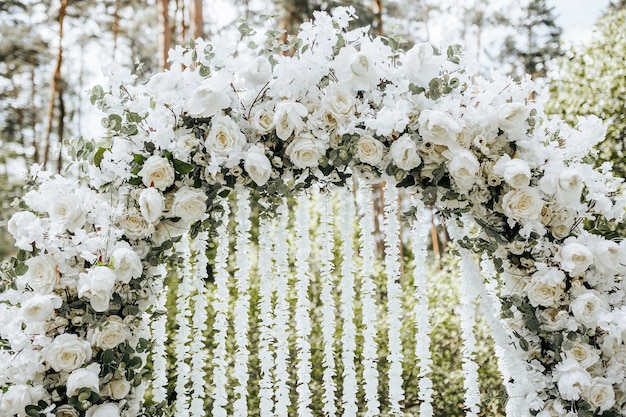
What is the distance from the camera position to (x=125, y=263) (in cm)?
157

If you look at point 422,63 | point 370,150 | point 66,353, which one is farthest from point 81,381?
point 422,63

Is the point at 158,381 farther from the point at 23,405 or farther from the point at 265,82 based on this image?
the point at 265,82

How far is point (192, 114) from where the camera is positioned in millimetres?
1627

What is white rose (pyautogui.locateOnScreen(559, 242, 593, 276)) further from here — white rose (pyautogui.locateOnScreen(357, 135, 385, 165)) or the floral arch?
white rose (pyautogui.locateOnScreen(357, 135, 385, 165))

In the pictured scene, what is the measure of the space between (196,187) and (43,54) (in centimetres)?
901

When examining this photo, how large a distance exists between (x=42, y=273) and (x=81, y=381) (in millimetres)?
296

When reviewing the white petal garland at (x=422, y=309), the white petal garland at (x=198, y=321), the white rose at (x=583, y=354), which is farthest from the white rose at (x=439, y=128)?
the white petal garland at (x=198, y=321)

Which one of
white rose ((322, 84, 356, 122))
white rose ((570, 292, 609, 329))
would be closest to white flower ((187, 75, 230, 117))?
white rose ((322, 84, 356, 122))

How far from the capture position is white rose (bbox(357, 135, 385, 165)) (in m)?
1.66

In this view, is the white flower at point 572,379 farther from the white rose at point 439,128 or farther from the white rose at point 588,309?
the white rose at point 439,128

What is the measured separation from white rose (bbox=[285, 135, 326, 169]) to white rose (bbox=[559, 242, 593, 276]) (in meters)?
0.70

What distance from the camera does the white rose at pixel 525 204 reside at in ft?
5.28

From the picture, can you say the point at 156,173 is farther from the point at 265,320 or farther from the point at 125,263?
the point at 265,320

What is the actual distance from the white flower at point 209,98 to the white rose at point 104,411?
31.4 inches
